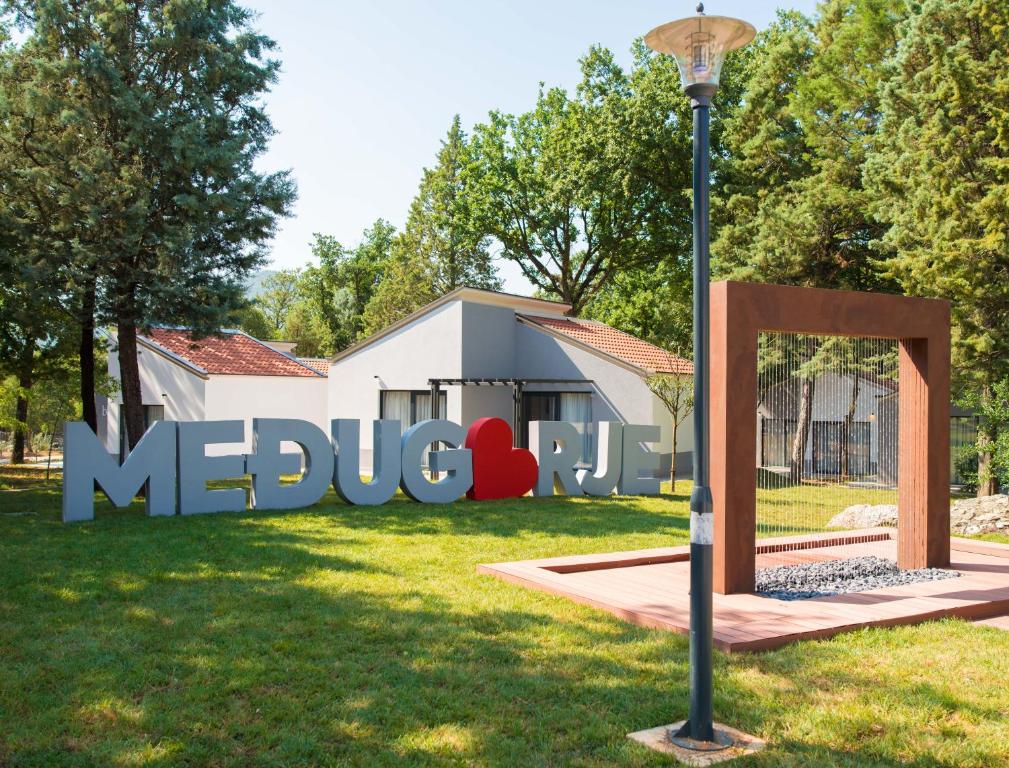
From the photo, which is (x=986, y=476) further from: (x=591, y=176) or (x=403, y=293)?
(x=403, y=293)

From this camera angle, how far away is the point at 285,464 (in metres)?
15.4

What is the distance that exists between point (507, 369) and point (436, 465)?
35.4 ft

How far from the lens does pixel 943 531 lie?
9922 mm

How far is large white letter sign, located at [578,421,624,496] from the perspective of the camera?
18.2 metres

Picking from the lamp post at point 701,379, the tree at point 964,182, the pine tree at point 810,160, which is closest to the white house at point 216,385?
the pine tree at point 810,160

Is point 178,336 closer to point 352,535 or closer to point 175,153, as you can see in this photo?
point 175,153

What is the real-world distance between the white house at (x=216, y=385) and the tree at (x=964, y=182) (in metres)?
20.4

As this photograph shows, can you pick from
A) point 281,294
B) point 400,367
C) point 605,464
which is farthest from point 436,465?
point 281,294

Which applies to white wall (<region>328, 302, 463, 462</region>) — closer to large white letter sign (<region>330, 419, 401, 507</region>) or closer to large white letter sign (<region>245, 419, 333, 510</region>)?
large white letter sign (<region>330, 419, 401, 507</region>)

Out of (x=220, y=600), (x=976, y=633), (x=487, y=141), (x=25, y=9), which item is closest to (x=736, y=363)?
(x=976, y=633)

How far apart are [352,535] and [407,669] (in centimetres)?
638

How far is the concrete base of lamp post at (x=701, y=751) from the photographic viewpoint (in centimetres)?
462

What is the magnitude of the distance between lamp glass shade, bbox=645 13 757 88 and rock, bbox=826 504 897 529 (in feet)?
35.6

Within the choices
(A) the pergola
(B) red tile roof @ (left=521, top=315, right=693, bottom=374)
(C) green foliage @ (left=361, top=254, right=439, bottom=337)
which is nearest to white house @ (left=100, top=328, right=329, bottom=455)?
(A) the pergola
